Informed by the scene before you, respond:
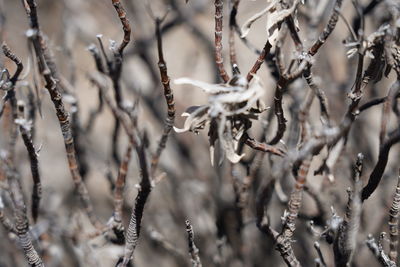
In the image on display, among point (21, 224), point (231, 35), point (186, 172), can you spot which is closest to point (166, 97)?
point (231, 35)

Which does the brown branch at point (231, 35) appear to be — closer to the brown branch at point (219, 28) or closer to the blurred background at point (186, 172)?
the brown branch at point (219, 28)

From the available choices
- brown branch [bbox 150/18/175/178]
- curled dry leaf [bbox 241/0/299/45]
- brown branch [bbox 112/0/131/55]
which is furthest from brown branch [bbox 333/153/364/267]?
brown branch [bbox 112/0/131/55]

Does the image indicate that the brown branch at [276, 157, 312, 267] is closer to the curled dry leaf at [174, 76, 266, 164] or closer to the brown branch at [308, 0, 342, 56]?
the curled dry leaf at [174, 76, 266, 164]

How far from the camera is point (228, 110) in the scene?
87 cm

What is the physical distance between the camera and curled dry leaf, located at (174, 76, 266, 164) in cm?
86

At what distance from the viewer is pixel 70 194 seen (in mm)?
2295

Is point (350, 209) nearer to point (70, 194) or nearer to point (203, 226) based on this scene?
point (203, 226)

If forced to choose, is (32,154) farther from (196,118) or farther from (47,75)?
(196,118)

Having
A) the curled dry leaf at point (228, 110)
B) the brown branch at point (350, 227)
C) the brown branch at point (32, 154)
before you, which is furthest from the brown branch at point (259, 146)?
the brown branch at point (32, 154)

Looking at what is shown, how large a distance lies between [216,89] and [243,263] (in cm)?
93

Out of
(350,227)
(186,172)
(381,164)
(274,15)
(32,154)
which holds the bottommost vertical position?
(350,227)

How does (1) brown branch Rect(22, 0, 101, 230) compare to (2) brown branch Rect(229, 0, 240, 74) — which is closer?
(1) brown branch Rect(22, 0, 101, 230)

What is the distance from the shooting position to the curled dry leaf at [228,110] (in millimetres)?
856

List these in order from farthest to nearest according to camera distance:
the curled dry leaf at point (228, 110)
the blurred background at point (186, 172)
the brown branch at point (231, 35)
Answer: the blurred background at point (186, 172), the brown branch at point (231, 35), the curled dry leaf at point (228, 110)
